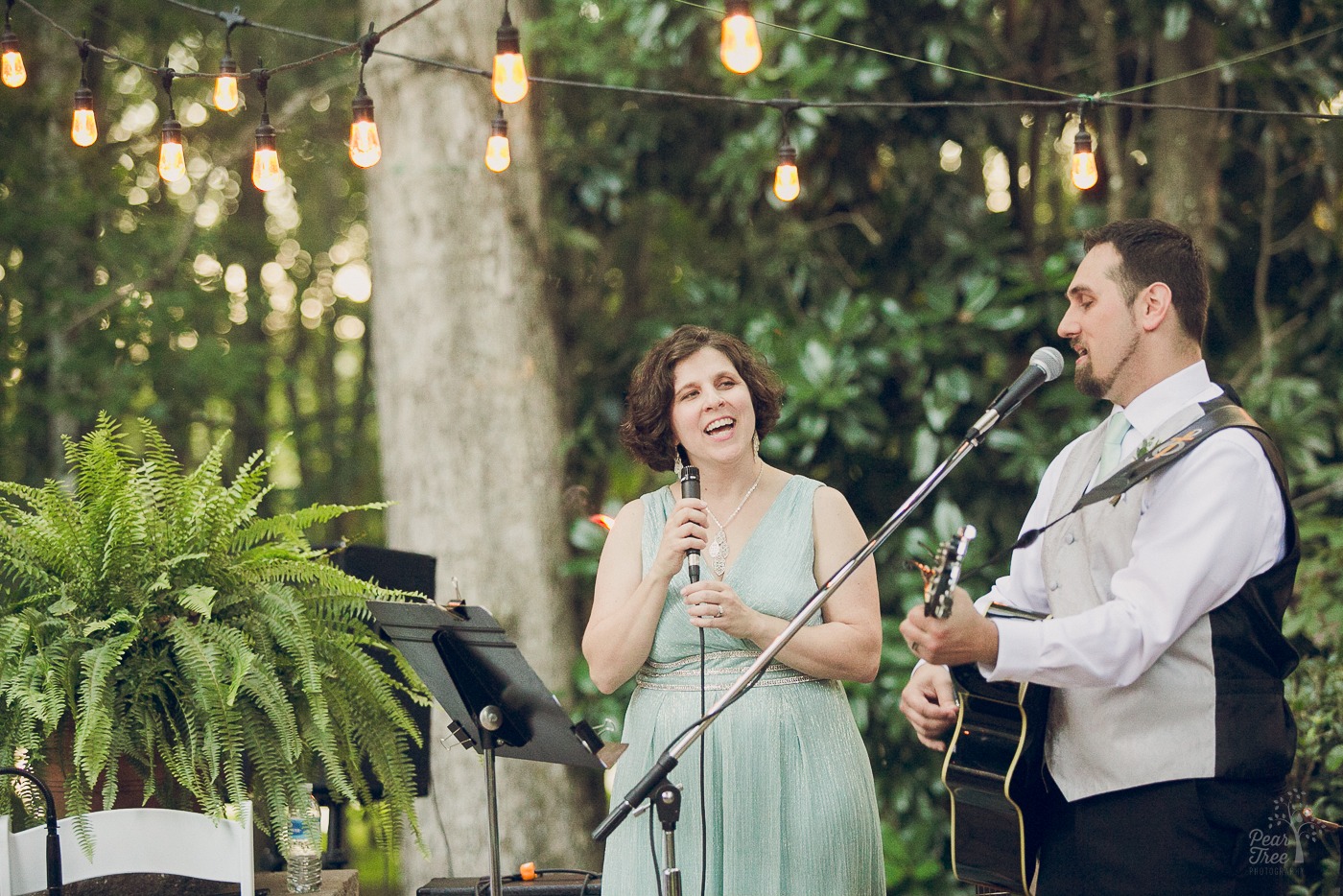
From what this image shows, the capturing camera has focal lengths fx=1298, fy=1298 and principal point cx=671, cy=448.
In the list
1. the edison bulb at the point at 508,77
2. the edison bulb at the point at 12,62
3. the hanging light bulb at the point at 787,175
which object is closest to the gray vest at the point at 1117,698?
the hanging light bulb at the point at 787,175

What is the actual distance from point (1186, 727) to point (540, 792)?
3.06 metres

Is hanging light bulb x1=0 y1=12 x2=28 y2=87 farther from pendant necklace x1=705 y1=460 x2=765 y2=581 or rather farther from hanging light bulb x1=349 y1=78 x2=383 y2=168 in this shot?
pendant necklace x1=705 y1=460 x2=765 y2=581

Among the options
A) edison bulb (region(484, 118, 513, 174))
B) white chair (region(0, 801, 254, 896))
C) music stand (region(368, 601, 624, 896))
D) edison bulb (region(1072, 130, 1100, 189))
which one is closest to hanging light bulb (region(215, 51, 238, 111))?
edison bulb (region(484, 118, 513, 174))

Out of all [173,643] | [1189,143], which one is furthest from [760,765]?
[1189,143]

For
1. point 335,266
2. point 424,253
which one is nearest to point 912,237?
point 424,253

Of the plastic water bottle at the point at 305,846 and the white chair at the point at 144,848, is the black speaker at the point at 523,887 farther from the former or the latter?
the white chair at the point at 144,848

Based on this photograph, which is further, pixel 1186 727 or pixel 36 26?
pixel 36 26

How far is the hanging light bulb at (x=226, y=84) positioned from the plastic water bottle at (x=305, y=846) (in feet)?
5.25

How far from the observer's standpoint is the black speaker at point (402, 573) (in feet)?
12.1

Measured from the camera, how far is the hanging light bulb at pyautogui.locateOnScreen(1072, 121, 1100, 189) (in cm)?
330

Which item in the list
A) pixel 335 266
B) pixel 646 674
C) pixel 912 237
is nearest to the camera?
pixel 646 674

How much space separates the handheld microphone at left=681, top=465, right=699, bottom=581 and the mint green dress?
316mm

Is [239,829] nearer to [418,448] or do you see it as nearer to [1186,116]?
[418,448]

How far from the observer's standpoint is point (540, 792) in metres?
4.72
